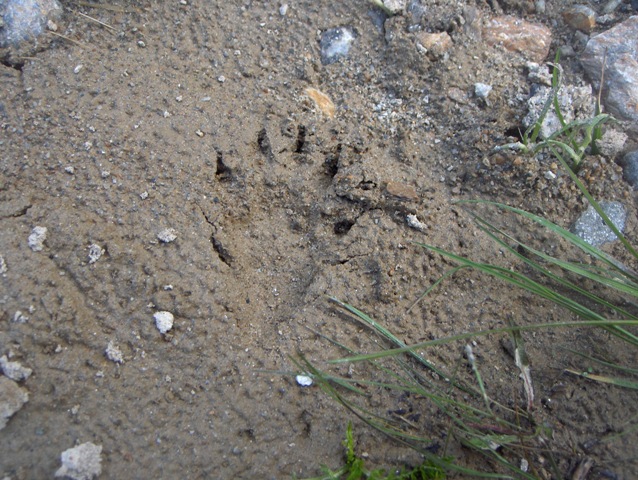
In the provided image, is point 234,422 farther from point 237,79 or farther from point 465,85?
point 465,85

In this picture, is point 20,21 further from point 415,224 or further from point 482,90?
point 482,90

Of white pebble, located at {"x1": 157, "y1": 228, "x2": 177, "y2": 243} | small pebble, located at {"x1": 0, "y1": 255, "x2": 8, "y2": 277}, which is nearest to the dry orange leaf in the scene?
white pebble, located at {"x1": 157, "y1": 228, "x2": 177, "y2": 243}

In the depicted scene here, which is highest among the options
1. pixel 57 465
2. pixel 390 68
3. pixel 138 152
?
pixel 390 68

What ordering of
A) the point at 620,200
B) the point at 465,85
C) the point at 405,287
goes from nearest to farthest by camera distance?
the point at 405,287 < the point at 620,200 < the point at 465,85

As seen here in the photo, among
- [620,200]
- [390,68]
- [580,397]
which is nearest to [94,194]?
[390,68]

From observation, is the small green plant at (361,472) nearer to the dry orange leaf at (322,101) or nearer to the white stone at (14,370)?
the white stone at (14,370)

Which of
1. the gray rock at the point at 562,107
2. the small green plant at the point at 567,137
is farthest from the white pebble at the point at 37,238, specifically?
the gray rock at the point at 562,107
